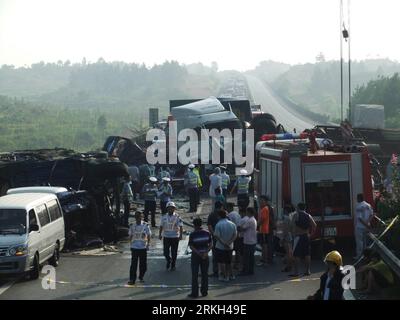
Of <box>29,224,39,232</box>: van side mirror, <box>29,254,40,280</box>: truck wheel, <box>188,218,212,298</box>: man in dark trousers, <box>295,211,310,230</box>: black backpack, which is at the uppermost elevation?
<box>295,211,310,230</box>: black backpack

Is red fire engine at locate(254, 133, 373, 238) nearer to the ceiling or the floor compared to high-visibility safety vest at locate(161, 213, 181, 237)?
nearer to the ceiling

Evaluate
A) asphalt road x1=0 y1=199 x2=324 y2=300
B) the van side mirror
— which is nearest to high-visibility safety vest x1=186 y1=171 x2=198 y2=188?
asphalt road x1=0 y1=199 x2=324 y2=300

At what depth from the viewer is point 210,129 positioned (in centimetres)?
3609

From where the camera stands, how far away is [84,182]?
76.9ft

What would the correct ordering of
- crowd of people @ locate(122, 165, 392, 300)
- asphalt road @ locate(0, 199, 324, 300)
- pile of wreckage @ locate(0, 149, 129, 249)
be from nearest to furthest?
1. asphalt road @ locate(0, 199, 324, 300)
2. crowd of people @ locate(122, 165, 392, 300)
3. pile of wreckage @ locate(0, 149, 129, 249)

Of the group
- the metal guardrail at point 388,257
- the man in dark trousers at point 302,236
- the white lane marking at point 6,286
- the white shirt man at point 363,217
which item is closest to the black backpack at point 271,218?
the man in dark trousers at point 302,236

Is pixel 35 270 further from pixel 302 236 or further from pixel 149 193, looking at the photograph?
pixel 149 193

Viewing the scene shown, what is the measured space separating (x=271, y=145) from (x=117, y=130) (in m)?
79.6

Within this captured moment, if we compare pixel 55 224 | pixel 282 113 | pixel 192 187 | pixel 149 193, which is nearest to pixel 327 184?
pixel 55 224

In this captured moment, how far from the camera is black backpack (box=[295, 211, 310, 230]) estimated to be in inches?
668

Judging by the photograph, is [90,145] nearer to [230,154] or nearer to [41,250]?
[230,154]

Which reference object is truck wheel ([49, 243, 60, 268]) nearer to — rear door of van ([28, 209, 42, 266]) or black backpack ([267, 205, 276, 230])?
rear door of van ([28, 209, 42, 266])

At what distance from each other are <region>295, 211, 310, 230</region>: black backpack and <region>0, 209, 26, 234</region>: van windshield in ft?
18.5

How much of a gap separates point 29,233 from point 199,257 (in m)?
3.84
